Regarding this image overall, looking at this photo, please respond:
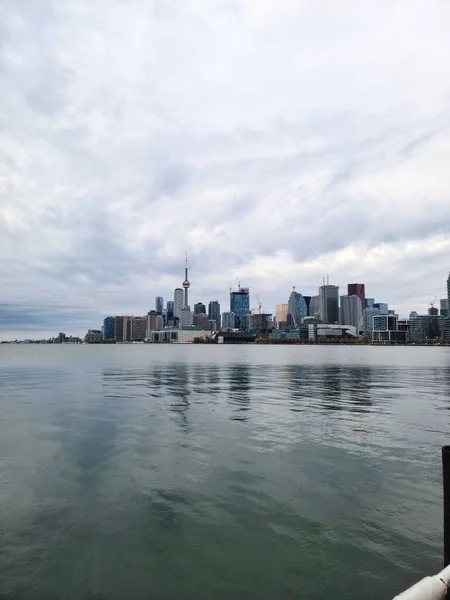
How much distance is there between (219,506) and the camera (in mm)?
17109

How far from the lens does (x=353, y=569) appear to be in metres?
12.5

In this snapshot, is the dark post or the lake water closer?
the dark post

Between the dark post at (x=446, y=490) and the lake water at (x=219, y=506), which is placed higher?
the dark post at (x=446, y=490)

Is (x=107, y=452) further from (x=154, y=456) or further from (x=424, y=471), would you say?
(x=424, y=471)

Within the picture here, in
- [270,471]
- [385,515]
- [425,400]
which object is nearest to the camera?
[385,515]

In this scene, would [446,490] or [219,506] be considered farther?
[219,506]

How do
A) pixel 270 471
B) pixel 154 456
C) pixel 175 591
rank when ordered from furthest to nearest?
pixel 154 456 → pixel 270 471 → pixel 175 591

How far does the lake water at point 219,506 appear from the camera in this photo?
479 inches

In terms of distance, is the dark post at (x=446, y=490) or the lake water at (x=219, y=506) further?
the lake water at (x=219, y=506)

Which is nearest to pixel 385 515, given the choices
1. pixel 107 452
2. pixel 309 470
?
pixel 309 470

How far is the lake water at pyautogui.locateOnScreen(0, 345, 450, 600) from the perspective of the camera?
12.2m

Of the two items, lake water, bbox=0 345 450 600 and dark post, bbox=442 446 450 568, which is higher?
dark post, bbox=442 446 450 568

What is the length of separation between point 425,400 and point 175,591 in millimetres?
42989

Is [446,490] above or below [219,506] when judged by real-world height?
above
